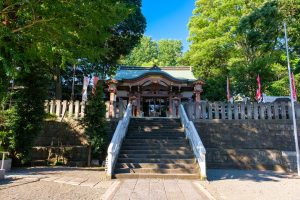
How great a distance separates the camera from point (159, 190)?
6742 mm

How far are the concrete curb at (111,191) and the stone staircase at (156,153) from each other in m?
1.07

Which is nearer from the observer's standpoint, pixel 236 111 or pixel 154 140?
pixel 154 140

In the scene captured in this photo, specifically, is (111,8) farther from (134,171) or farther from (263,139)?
(263,139)

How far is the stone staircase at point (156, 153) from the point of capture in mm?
8930

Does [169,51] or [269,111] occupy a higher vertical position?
[169,51]

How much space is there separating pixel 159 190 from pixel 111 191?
1258 mm

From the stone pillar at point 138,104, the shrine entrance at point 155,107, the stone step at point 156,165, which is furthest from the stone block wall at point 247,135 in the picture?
the shrine entrance at point 155,107

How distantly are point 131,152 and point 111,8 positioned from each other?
5.89m

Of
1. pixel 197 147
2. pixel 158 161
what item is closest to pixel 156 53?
pixel 158 161

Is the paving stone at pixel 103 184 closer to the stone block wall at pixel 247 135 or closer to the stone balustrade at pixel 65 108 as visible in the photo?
the stone block wall at pixel 247 135

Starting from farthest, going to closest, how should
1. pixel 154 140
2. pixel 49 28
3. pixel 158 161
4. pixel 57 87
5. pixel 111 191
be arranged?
1. pixel 57 87
2. pixel 154 140
3. pixel 158 161
4. pixel 111 191
5. pixel 49 28

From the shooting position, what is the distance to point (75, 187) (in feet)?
22.1

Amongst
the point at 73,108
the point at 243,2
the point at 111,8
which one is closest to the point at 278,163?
the point at 111,8

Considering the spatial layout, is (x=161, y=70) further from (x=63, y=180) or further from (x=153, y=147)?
(x=63, y=180)
